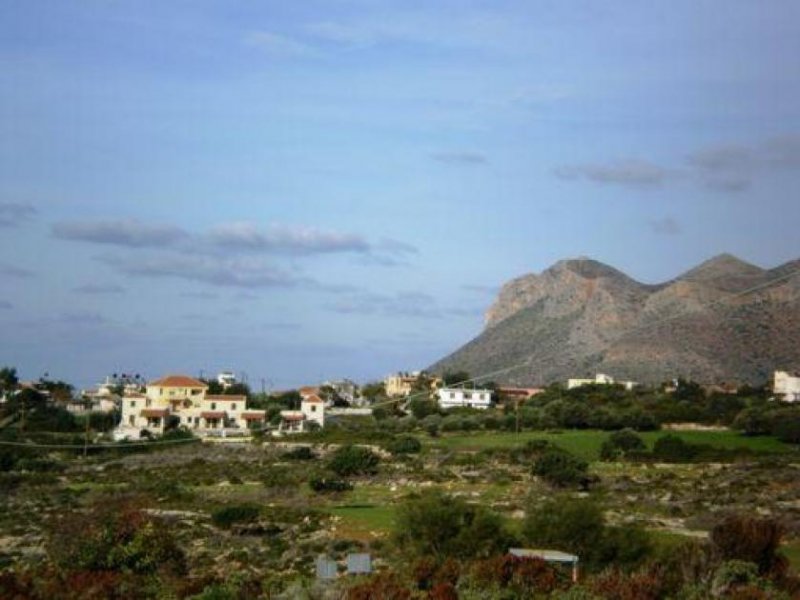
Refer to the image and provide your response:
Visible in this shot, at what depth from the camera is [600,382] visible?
3738 inches

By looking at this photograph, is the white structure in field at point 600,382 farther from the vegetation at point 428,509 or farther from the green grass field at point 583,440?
the green grass field at point 583,440

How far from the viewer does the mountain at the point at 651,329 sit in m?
98.6

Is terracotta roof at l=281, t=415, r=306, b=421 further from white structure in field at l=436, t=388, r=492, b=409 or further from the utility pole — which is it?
white structure in field at l=436, t=388, r=492, b=409

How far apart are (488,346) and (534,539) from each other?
348 ft

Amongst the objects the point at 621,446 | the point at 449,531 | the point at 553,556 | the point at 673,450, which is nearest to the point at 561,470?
the point at 673,450

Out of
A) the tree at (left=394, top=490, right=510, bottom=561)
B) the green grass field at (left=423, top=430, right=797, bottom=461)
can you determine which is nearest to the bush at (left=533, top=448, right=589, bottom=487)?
the green grass field at (left=423, top=430, right=797, bottom=461)

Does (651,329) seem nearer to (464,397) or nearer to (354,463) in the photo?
(464,397)

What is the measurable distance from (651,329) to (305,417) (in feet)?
122

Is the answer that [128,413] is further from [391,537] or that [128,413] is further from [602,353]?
[391,537]

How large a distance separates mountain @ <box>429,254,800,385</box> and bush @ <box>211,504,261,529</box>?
162 feet

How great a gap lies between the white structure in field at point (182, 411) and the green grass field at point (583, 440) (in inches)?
766

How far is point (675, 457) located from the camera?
193ft

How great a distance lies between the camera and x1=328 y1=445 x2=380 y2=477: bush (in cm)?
5509

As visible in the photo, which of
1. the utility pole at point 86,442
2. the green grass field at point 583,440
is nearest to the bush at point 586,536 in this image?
the green grass field at point 583,440
